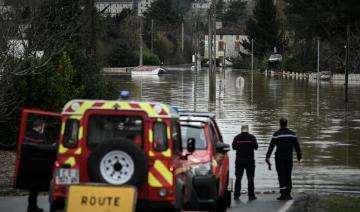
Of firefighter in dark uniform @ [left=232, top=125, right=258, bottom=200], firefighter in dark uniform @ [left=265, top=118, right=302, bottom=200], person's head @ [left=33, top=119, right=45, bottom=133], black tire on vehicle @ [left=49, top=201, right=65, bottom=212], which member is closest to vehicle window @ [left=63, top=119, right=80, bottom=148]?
black tire on vehicle @ [left=49, top=201, right=65, bottom=212]

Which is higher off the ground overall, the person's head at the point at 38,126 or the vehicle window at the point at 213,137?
the person's head at the point at 38,126

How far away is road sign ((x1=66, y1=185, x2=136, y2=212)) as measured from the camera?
983cm

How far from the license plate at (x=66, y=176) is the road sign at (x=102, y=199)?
1.97ft

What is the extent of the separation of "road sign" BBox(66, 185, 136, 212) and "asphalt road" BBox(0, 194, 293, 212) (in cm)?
431

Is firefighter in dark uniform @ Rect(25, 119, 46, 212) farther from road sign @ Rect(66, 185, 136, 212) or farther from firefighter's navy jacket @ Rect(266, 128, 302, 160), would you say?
firefighter's navy jacket @ Rect(266, 128, 302, 160)

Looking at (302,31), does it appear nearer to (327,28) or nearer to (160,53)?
(327,28)

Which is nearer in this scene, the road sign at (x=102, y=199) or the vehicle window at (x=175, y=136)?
the road sign at (x=102, y=199)

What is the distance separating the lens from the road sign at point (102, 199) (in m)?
9.83

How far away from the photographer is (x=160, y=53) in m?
151

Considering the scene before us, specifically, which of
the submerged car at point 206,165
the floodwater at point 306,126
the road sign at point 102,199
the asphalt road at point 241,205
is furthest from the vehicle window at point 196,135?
the floodwater at point 306,126

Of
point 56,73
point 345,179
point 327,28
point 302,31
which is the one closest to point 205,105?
point 56,73

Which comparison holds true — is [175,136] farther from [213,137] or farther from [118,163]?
[213,137]

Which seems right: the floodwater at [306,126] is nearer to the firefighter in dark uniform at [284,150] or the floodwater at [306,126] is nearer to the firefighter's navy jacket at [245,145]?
the firefighter in dark uniform at [284,150]

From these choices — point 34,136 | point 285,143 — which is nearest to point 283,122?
point 285,143
